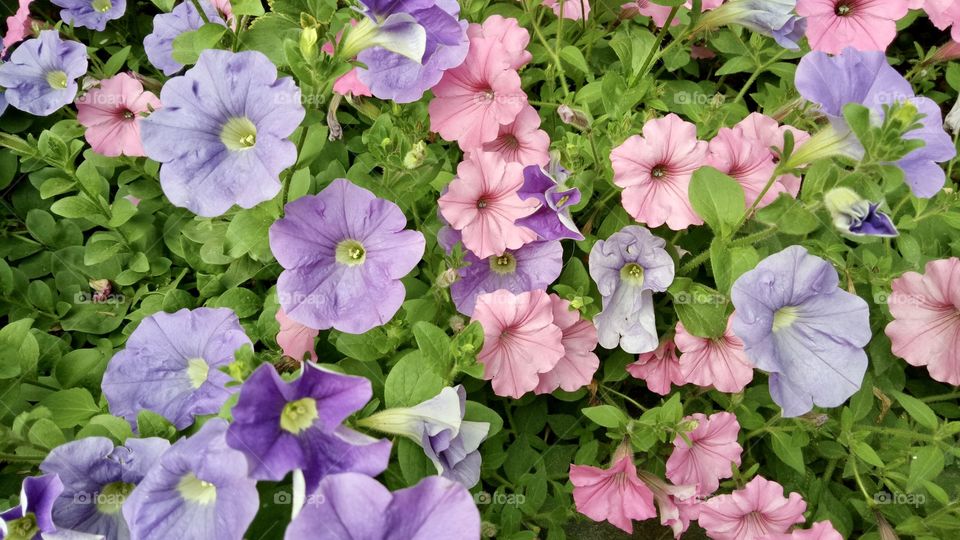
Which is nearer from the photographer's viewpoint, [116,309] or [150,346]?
[150,346]

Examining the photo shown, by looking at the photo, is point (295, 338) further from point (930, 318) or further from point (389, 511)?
point (930, 318)

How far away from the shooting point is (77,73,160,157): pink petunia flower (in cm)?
221

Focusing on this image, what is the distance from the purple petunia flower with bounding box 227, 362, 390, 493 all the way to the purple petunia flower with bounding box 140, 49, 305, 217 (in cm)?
55

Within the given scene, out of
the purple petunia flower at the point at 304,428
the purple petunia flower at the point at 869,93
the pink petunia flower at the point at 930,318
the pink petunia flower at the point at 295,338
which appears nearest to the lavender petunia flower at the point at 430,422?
the purple petunia flower at the point at 304,428

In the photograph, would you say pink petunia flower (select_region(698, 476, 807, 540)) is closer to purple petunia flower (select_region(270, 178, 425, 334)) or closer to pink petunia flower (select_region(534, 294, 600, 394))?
pink petunia flower (select_region(534, 294, 600, 394))

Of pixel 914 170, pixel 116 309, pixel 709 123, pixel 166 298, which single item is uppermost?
pixel 914 170

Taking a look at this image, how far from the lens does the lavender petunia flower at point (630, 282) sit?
6.12 ft

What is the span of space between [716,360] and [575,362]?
1.31 feet

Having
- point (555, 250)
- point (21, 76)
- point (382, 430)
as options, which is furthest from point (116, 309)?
point (555, 250)

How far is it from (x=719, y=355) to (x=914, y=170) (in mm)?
675

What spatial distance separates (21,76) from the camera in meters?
2.19

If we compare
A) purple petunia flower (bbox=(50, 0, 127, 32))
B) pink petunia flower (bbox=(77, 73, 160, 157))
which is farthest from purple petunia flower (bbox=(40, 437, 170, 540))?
purple petunia flower (bbox=(50, 0, 127, 32))

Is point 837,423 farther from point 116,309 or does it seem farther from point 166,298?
point 116,309

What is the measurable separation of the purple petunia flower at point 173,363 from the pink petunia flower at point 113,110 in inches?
32.2
